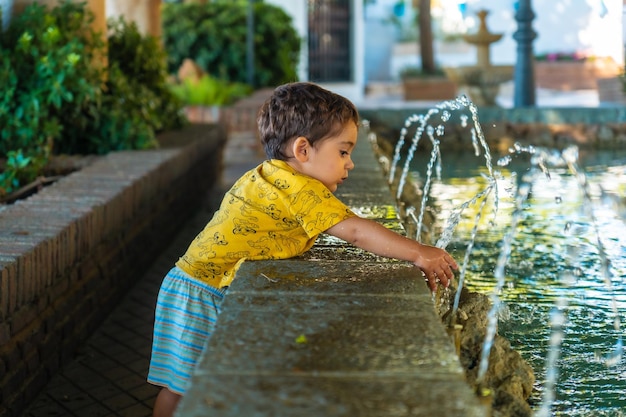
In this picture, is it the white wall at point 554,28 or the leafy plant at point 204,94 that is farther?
the white wall at point 554,28

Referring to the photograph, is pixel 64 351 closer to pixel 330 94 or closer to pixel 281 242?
pixel 281 242

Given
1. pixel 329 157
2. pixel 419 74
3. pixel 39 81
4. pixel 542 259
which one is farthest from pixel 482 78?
pixel 329 157

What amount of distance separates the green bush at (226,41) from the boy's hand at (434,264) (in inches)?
421

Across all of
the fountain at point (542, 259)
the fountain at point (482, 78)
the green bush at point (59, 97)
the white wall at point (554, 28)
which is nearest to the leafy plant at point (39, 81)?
the green bush at point (59, 97)

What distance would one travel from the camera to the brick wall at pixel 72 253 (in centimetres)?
296

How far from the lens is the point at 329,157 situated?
8.36ft

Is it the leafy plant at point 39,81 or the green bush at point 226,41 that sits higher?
the green bush at point 226,41

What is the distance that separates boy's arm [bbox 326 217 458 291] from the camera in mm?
2443

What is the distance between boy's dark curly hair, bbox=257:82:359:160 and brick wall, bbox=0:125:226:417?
0.98 metres

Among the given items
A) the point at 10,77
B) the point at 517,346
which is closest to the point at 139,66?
the point at 10,77

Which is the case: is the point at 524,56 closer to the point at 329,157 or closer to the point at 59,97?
the point at 59,97

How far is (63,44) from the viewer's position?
18.9 feet

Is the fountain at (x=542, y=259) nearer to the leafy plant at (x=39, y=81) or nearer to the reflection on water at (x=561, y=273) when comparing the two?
the reflection on water at (x=561, y=273)

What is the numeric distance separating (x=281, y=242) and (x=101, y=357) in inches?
55.3
